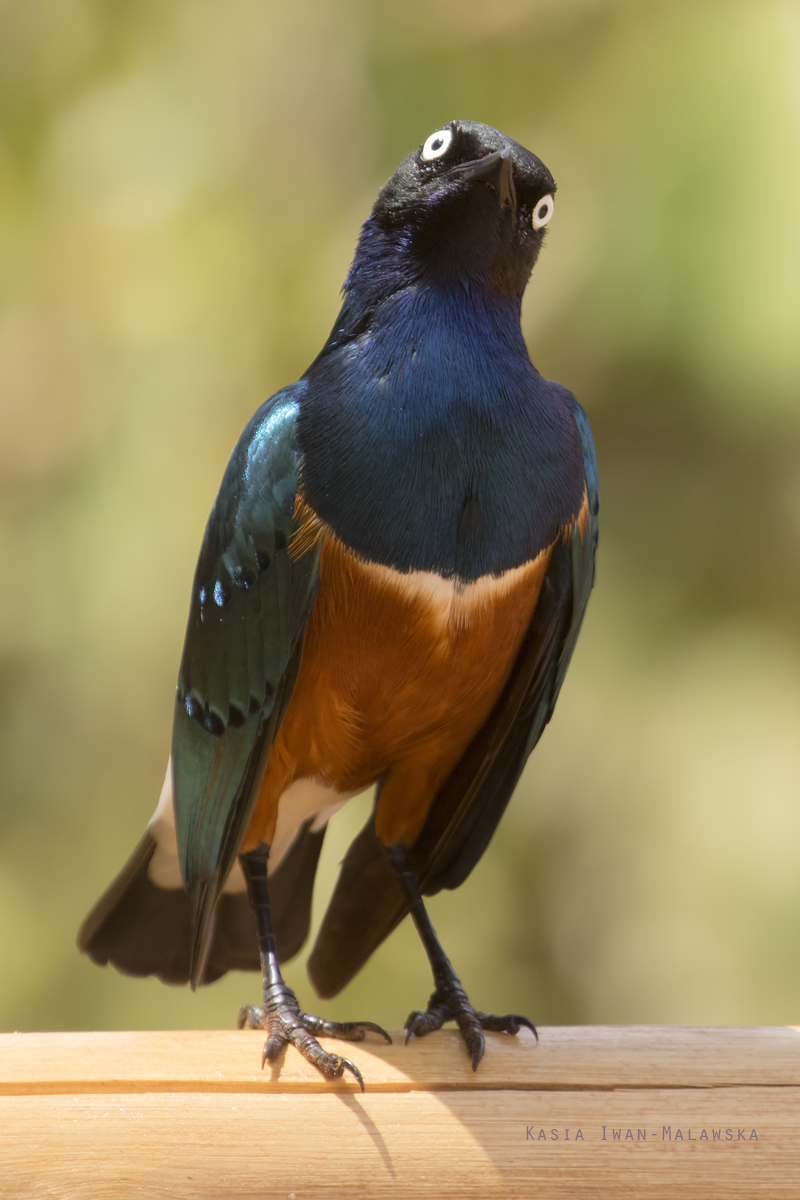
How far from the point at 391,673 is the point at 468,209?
859mm

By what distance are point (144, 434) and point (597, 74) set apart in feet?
7.67

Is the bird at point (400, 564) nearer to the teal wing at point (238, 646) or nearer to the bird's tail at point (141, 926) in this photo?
the teal wing at point (238, 646)

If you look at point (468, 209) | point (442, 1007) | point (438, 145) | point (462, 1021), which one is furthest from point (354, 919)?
point (438, 145)

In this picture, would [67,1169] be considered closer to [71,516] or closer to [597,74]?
[71,516]

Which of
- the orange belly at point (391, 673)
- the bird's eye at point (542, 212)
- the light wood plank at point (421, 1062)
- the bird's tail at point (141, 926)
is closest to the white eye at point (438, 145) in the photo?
the bird's eye at point (542, 212)

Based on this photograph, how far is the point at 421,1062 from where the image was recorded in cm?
200

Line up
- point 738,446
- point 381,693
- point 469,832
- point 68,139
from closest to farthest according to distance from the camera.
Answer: point 381,693, point 469,832, point 738,446, point 68,139

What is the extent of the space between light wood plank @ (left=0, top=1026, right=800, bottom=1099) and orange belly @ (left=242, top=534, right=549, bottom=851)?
487 mm

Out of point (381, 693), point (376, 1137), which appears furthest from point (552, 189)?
point (376, 1137)

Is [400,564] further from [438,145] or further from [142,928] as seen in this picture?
[142,928]

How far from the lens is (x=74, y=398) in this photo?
4648 mm

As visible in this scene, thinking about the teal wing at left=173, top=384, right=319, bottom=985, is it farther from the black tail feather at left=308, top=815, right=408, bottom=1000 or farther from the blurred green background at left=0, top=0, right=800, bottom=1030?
the blurred green background at left=0, top=0, right=800, bottom=1030

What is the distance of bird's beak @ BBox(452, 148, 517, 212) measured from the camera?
1.98m

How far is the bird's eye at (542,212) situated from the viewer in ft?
7.00
